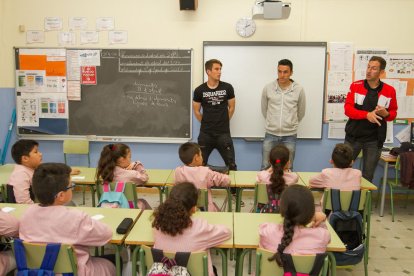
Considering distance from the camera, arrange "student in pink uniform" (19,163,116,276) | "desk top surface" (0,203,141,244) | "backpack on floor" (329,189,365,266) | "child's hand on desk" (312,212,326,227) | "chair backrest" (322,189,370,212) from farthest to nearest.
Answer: "chair backrest" (322,189,370,212) → "backpack on floor" (329,189,365,266) → "desk top surface" (0,203,141,244) → "child's hand on desk" (312,212,326,227) → "student in pink uniform" (19,163,116,276)

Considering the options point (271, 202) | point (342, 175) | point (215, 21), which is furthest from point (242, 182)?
point (215, 21)

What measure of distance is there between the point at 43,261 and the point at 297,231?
135cm

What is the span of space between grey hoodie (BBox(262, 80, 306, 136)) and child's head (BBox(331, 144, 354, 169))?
1475 millimetres

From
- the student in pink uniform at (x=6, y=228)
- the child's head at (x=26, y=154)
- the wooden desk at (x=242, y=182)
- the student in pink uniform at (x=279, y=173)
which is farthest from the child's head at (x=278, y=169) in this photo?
the child's head at (x=26, y=154)

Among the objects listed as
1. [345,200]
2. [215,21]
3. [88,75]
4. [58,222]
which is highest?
[215,21]

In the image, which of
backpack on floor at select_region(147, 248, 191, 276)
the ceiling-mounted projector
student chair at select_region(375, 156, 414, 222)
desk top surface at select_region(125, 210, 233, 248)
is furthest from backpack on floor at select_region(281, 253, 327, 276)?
the ceiling-mounted projector

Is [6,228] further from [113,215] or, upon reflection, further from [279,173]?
[279,173]

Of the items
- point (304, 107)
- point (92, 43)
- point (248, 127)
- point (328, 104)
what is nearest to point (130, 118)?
point (92, 43)

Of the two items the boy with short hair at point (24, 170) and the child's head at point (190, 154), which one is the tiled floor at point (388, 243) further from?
the boy with short hair at point (24, 170)

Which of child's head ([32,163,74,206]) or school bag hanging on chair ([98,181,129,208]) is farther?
school bag hanging on chair ([98,181,129,208])

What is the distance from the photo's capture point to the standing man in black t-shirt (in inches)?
187

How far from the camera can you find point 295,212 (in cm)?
207

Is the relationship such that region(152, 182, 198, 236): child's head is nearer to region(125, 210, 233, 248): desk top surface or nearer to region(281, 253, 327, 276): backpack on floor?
region(125, 210, 233, 248): desk top surface

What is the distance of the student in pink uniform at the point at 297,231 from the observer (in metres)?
2.07
